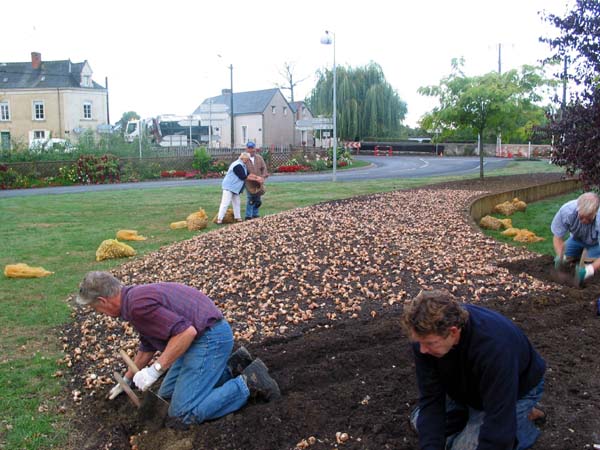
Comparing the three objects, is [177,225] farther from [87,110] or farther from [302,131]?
[302,131]

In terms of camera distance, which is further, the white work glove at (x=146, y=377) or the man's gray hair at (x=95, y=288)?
the white work glove at (x=146, y=377)

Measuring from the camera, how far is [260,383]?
4207 mm

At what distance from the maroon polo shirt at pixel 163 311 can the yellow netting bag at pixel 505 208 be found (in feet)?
34.5

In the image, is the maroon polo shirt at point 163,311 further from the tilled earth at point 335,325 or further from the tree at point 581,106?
the tree at point 581,106

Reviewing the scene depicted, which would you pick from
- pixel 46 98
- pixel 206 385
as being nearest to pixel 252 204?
pixel 206 385

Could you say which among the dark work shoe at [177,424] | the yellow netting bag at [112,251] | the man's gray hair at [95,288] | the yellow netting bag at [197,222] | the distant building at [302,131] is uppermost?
the distant building at [302,131]

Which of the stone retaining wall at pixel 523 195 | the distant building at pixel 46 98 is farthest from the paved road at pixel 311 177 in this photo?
the distant building at pixel 46 98

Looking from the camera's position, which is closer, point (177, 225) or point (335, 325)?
point (335, 325)

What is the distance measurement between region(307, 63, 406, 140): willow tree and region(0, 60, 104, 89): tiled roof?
19438 mm

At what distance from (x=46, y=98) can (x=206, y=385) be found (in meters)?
50.7

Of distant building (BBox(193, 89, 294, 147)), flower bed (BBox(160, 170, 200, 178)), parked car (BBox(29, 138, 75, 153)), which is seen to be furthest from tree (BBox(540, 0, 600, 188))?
distant building (BBox(193, 89, 294, 147))

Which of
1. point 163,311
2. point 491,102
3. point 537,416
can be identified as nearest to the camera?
point 537,416

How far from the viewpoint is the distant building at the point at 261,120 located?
186 feet

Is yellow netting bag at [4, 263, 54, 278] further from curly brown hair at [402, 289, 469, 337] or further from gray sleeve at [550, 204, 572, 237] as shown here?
curly brown hair at [402, 289, 469, 337]
